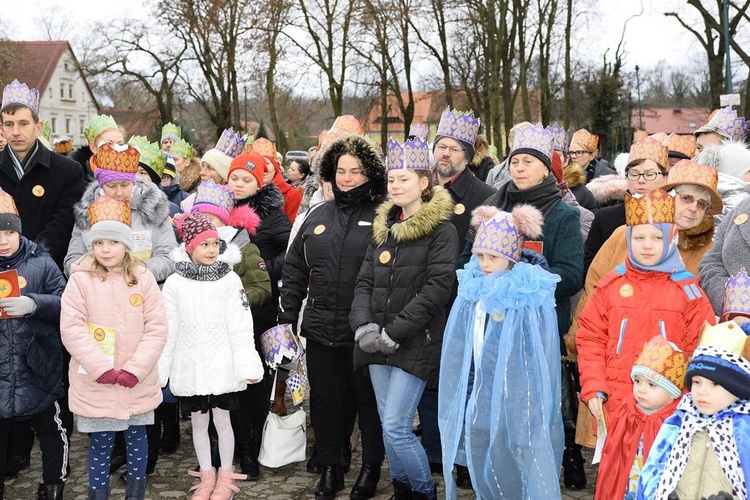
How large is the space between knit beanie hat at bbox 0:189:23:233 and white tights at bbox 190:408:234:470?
1.62 m

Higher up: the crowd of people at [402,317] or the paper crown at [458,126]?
the paper crown at [458,126]

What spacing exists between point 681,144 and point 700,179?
2138 millimetres

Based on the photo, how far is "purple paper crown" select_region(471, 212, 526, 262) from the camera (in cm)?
437

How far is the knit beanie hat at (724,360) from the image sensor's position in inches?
131

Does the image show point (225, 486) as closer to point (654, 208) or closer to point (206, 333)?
point (206, 333)

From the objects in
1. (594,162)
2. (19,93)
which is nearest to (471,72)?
(594,162)

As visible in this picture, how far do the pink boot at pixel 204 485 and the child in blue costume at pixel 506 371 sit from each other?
1.62 metres

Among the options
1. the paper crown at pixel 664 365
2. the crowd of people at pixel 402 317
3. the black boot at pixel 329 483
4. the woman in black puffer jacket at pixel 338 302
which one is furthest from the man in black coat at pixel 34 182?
the paper crown at pixel 664 365

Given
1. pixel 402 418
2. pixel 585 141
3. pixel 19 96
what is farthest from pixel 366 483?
pixel 585 141

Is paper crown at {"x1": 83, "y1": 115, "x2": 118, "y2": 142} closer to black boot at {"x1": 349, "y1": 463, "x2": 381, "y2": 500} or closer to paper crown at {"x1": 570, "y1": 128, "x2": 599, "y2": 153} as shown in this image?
black boot at {"x1": 349, "y1": 463, "x2": 381, "y2": 500}

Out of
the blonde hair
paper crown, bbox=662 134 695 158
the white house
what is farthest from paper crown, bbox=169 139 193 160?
the white house

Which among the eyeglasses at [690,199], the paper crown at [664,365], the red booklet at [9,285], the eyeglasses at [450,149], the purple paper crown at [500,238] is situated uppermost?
the eyeglasses at [450,149]

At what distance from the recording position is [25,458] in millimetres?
5727

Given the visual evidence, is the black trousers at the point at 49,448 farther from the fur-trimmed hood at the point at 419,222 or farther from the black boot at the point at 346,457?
the fur-trimmed hood at the point at 419,222
